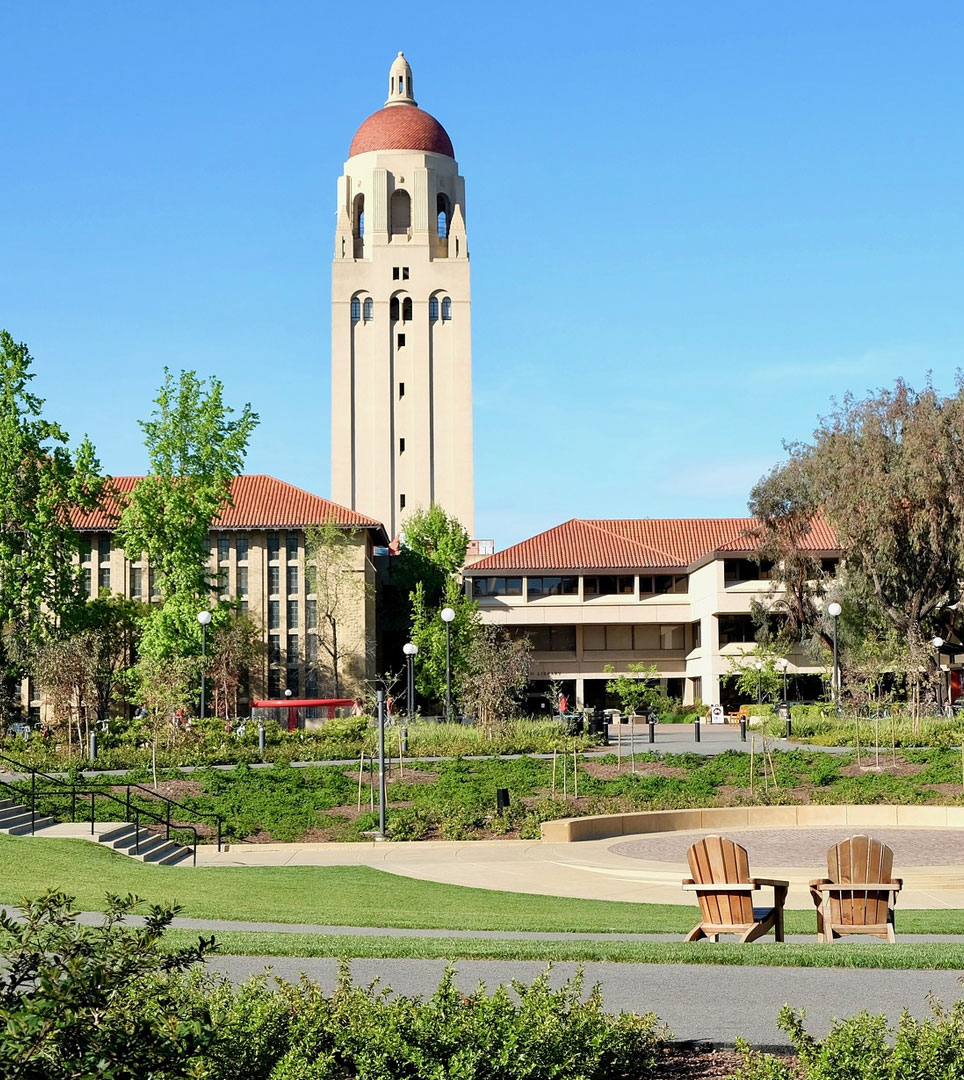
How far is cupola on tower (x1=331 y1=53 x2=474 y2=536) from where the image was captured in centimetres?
8244

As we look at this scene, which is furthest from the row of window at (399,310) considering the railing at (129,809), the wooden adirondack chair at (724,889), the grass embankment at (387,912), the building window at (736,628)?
the wooden adirondack chair at (724,889)

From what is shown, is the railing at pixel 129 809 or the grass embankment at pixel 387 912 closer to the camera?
the grass embankment at pixel 387 912

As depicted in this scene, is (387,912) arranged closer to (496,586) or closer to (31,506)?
(31,506)

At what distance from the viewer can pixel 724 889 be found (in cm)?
1175

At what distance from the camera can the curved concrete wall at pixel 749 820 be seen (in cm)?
2373

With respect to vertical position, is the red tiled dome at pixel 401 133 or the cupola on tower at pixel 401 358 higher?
the red tiled dome at pixel 401 133

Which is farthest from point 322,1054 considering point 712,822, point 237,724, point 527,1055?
point 237,724

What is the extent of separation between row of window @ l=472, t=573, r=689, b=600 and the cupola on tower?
41.4ft

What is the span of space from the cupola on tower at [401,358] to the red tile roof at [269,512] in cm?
1355

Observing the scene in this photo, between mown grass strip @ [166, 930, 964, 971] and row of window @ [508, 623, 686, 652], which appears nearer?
mown grass strip @ [166, 930, 964, 971]

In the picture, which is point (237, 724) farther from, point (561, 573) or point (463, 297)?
point (463, 297)

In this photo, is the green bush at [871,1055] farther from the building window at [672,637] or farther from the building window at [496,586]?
the building window at [672,637]

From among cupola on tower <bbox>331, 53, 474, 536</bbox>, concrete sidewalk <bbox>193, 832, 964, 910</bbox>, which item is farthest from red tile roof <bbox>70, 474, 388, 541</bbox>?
concrete sidewalk <bbox>193, 832, 964, 910</bbox>

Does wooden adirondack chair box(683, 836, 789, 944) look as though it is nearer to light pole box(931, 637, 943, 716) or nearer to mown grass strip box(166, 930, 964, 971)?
mown grass strip box(166, 930, 964, 971)
